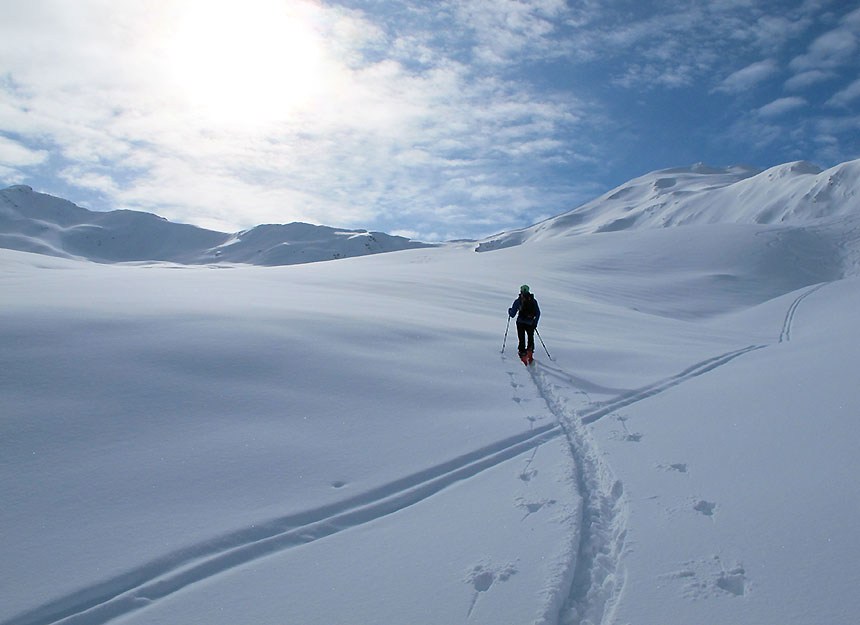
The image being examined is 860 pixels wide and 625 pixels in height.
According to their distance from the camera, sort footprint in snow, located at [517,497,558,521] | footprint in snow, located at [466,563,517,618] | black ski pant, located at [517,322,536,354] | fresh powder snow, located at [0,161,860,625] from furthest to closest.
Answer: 1. black ski pant, located at [517,322,536,354]
2. footprint in snow, located at [517,497,558,521]
3. footprint in snow, located at [466,563,517,618]
4. fresh powder snow, located at [0,161,860,625]

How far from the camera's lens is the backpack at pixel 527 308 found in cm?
1037

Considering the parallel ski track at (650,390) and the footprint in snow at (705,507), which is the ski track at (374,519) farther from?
the parallel ski track at (650,390)

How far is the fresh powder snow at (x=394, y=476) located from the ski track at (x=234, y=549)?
2cm

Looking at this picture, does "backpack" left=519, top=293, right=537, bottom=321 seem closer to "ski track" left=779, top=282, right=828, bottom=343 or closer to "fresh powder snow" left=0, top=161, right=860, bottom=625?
"fresh powder snow" left=0, top=161, right=860, bottom=625

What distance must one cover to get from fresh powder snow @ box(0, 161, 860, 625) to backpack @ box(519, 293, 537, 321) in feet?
2.92

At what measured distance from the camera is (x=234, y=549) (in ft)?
12.6

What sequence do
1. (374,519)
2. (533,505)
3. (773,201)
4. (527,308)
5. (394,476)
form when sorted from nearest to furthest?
(374,519), (533,505), (394,476), (527,308), (773,201)

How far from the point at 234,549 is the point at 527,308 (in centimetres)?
772

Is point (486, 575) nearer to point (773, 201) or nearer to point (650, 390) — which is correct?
point (650, 390)

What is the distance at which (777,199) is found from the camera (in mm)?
133125

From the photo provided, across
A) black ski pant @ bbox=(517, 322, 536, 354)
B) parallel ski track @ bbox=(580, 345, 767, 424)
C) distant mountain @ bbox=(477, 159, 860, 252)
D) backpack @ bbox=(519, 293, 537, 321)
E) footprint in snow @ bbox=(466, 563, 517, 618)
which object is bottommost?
footprint in snow @ bbox=(466, 563, 517, 618)

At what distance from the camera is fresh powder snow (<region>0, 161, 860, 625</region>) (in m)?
3.37

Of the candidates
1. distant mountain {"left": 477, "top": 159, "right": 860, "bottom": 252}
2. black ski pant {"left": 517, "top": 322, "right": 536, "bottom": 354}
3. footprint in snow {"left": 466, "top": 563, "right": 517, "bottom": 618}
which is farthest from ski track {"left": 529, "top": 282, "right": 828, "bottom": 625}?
distant mountain {"left": 477, "top": 159, "right": 860, "bottom": 252}

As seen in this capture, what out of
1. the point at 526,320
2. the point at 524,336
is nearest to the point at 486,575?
the point at 524,336
